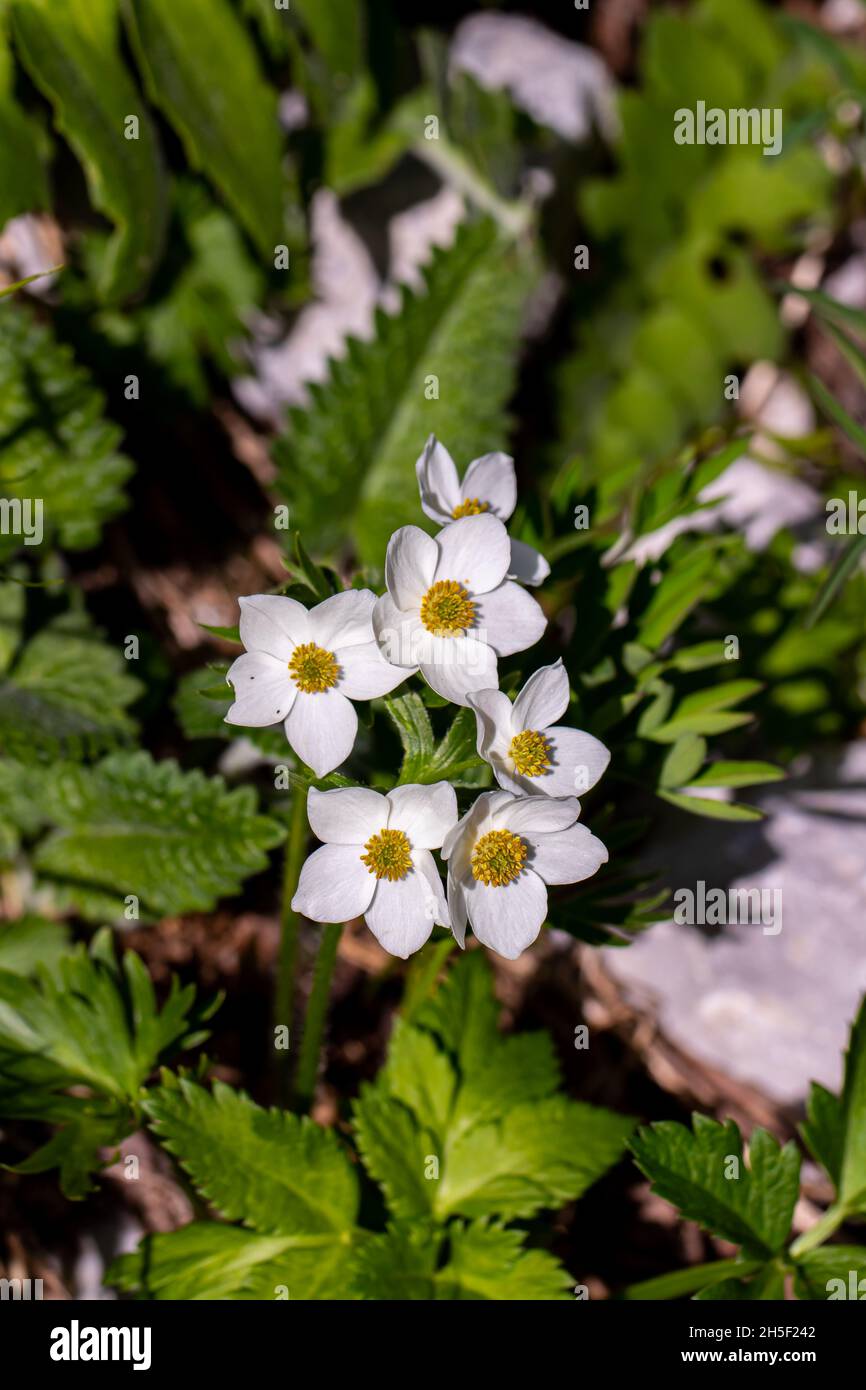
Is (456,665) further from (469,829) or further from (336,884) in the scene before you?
(336,884)

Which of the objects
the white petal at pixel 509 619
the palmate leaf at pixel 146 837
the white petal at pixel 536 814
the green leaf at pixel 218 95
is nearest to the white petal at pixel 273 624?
the white petal at pixel 509 619

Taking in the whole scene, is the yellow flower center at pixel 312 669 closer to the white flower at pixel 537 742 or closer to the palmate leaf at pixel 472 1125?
the white flower at pixel 537 742

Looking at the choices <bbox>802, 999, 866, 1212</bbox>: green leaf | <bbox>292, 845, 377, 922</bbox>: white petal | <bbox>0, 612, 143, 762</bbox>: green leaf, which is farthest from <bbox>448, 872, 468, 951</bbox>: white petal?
<bbox>0, 612, 143, 762</bbox>: green leaf

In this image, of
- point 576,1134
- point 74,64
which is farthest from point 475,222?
point 576,1134

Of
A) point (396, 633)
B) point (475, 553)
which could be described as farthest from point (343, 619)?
point (475, 553)

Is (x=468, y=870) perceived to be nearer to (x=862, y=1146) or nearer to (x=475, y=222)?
(x=862, y=1146)
